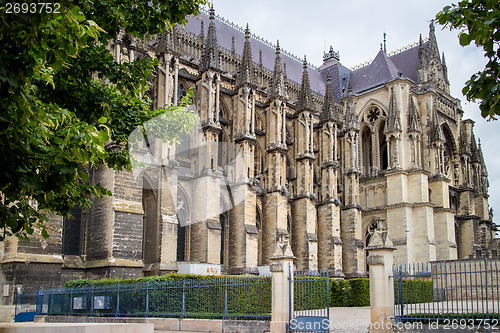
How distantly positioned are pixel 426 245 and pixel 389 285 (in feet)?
77.2

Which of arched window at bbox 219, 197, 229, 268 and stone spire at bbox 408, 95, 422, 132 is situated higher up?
stone spire at bbox 408, 95, 422, 132

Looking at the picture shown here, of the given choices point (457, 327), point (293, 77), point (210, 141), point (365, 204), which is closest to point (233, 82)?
point (210, 141)

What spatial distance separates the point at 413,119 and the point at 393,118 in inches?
53.2

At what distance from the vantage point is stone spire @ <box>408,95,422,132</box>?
1372 inches

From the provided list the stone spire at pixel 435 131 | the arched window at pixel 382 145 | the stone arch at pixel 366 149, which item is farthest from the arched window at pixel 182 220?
the stone spire at pixel 435 131

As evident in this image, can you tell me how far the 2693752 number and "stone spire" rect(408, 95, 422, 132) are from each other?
32.5 m

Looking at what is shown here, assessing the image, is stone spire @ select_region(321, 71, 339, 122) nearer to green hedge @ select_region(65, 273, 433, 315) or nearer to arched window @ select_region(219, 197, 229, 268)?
arched window @ select_region(219, 197, 229, 268)

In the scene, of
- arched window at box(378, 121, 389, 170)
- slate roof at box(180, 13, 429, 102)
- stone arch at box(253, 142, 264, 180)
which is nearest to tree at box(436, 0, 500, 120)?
stone arch at box(253, 142, 264, 180)

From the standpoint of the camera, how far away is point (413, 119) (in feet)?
115

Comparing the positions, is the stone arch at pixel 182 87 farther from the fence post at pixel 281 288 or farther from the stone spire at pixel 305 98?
the fence post at pixel 281 288

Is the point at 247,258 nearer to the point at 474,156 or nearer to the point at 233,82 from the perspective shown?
the point at 233,82

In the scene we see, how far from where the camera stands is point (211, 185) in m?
23.7

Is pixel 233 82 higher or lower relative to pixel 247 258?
higher

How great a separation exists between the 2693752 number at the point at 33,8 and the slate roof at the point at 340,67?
2935 centimetres
